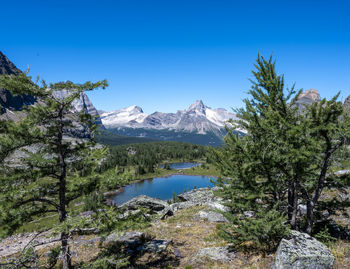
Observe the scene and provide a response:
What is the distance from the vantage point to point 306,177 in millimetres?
10008

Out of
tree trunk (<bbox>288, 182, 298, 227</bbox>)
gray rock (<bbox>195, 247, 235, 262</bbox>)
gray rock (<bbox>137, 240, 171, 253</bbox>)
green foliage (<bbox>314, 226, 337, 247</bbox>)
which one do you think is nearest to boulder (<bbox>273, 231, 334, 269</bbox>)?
tree trunk (<bbox>288, 182, 298, 227</bbox>)

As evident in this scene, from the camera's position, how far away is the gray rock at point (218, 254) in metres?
10.9

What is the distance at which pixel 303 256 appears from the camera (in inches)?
324

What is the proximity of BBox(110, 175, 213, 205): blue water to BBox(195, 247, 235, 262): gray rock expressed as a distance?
67.4 meters

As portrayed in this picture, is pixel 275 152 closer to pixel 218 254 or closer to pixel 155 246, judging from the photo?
pixel 218 254

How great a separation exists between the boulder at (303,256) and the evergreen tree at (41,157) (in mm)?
9159

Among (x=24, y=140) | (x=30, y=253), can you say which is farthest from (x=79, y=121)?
(x=30, y=253)

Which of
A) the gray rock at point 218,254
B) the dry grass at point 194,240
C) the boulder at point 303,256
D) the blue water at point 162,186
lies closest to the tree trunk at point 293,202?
the boulder at point 303,256

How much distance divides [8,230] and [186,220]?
15243 millimetres

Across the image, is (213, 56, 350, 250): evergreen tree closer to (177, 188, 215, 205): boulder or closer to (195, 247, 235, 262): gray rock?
(195, 247, 235, 262): gray rock

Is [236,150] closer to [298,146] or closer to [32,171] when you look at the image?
[298,146]

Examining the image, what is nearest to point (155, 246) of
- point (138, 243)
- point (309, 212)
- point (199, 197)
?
point (138, 243)

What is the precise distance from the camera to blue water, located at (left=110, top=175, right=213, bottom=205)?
8226 cm

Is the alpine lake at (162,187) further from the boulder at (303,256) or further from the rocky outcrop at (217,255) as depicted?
the boulder at (303,256)
